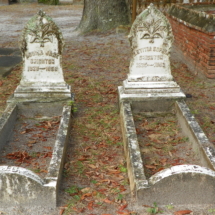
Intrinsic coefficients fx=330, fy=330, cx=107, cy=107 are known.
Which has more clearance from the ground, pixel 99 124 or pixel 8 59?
pixel 8 59

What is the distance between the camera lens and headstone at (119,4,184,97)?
18.4ft

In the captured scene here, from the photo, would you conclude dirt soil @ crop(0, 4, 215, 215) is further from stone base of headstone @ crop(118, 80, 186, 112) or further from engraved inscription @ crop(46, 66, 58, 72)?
engraved inscription @ crop(46, 66, 58, 72)

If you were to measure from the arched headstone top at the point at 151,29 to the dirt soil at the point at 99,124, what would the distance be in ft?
4.80

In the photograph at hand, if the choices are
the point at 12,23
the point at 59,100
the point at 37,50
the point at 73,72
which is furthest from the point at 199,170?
the point at 12,23

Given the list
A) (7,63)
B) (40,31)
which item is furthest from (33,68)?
(7,63)

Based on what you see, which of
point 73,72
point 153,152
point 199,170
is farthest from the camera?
point 73,72

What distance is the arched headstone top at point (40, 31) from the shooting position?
5.49 metres

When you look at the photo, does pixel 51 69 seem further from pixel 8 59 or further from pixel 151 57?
pixel 8 59

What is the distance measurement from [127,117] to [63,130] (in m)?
1.08

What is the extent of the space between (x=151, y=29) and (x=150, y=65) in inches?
25.5

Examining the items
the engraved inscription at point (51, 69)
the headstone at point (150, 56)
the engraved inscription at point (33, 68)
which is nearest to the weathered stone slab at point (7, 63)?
the engraved inscription at point (33, 68)

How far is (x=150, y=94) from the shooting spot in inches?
235

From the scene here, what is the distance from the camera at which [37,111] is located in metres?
6.01

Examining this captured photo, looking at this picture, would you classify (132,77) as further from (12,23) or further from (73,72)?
(12,23)
